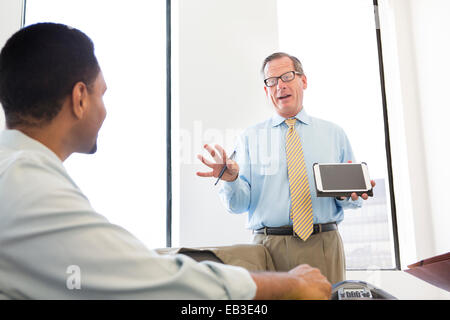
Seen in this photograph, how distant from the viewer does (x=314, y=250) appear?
167cm

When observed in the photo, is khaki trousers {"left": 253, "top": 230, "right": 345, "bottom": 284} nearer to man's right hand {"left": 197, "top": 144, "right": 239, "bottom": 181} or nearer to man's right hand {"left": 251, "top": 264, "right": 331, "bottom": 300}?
man's right hand {"left": 197, "top": 144, "right": 239, "bottom": 181}

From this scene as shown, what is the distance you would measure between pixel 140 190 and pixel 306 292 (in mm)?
2324

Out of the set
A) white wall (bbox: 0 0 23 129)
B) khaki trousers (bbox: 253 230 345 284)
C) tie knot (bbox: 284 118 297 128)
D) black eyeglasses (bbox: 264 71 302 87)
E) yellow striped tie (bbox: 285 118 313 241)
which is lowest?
khaki trousers (bbox: 253 230 345 284)

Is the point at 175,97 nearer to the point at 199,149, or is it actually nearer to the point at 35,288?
the point at 199,149

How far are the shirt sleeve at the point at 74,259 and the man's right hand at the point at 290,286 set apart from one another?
4cm

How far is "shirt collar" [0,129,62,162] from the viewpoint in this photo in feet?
2.49

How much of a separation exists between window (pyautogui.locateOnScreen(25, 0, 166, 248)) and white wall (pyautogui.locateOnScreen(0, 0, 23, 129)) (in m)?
0.10

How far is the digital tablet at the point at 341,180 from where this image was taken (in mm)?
1503

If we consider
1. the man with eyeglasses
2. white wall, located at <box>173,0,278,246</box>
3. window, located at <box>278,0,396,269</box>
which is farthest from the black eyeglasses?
window, located at <box>278,0,396,269</box>

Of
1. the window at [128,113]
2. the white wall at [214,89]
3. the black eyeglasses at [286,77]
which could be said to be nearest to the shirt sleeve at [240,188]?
the black eyeglasses at [286,77]

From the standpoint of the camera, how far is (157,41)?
308 cm

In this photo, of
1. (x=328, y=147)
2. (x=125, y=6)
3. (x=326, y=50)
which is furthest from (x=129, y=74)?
(x=328, y=147)

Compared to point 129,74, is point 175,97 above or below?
below

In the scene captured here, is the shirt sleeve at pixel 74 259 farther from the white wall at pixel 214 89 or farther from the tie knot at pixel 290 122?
the white wall at pixel 214 89
